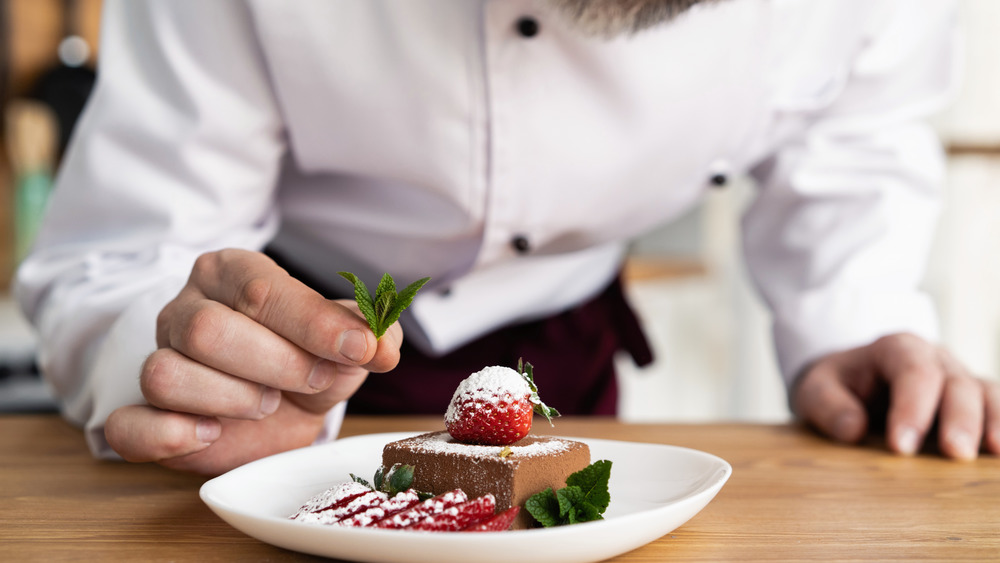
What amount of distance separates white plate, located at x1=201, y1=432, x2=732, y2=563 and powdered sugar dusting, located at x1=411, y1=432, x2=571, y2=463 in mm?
57

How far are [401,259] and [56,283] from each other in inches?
15.0

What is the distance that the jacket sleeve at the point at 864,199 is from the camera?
1.09 m

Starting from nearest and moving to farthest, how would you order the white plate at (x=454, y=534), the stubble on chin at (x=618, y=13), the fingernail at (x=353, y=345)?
the white plate at (x=454, y=534) → the fingernail at (x=353, y=345) → the stubble on chin at (x=618, y=13)

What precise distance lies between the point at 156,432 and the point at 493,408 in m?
0.25

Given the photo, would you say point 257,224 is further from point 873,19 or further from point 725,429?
point 873,19

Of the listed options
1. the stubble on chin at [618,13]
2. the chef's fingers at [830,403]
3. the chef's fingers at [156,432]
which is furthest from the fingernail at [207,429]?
the chef's fingers at [830,403]

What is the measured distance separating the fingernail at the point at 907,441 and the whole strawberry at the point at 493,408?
0.45 metres

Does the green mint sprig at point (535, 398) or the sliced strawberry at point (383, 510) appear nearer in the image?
the sliced strawberry at point (383, 510)

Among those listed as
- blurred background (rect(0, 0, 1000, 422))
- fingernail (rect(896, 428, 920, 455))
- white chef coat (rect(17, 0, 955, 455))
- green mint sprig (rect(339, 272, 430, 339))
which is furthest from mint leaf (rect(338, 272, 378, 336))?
blurred background (rect(0, 0, 1000, 422))

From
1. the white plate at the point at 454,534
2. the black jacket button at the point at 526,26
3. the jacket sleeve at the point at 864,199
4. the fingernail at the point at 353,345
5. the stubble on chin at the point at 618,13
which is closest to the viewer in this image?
the white plate at the point at 454,534

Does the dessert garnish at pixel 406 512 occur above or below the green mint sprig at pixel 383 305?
below

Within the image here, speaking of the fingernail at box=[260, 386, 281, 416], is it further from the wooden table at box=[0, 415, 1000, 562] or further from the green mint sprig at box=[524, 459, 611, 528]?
the green mint sprig at box=[524, 459, 611, 528]

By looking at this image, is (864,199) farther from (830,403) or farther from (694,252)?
(694,252)

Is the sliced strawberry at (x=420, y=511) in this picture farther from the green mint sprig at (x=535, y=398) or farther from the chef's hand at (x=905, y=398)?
the chef's hand at (x=905, y=398)
